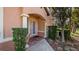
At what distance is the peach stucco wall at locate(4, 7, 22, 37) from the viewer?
13.7m

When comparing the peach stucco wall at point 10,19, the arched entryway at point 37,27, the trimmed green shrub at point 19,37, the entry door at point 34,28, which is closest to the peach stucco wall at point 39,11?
the peach stucco wall at point 10,19

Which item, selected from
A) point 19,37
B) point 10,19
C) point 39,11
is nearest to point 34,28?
point 39,11

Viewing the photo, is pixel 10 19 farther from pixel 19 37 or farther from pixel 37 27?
pixel 37 27

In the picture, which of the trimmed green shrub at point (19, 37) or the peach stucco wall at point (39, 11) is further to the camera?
the peach stucco wall at point (39, 11)

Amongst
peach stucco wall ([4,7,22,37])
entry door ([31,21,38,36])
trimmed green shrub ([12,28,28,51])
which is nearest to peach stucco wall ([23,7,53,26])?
peach stucco wall ([4,7,22,37])

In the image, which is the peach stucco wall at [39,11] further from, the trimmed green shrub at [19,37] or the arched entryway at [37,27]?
the trimmed green shrub at [19,37]

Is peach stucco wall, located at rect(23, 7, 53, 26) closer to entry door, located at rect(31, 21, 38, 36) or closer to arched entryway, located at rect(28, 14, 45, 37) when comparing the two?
arched entryway, located at rect(28, 14, 45, 37)

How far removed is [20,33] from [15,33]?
35 centimetres

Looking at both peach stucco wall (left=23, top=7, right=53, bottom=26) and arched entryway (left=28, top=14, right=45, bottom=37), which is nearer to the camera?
peach stucco wall (left=23, top=7, right=53, bottom=26)

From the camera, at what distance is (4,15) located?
44.8 ft

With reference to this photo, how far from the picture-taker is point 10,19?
1393 centimetres

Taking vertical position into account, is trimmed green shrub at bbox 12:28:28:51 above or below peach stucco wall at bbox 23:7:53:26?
below

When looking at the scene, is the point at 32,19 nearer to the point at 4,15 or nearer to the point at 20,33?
the point at 4,15

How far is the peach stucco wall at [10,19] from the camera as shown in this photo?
1370cm
